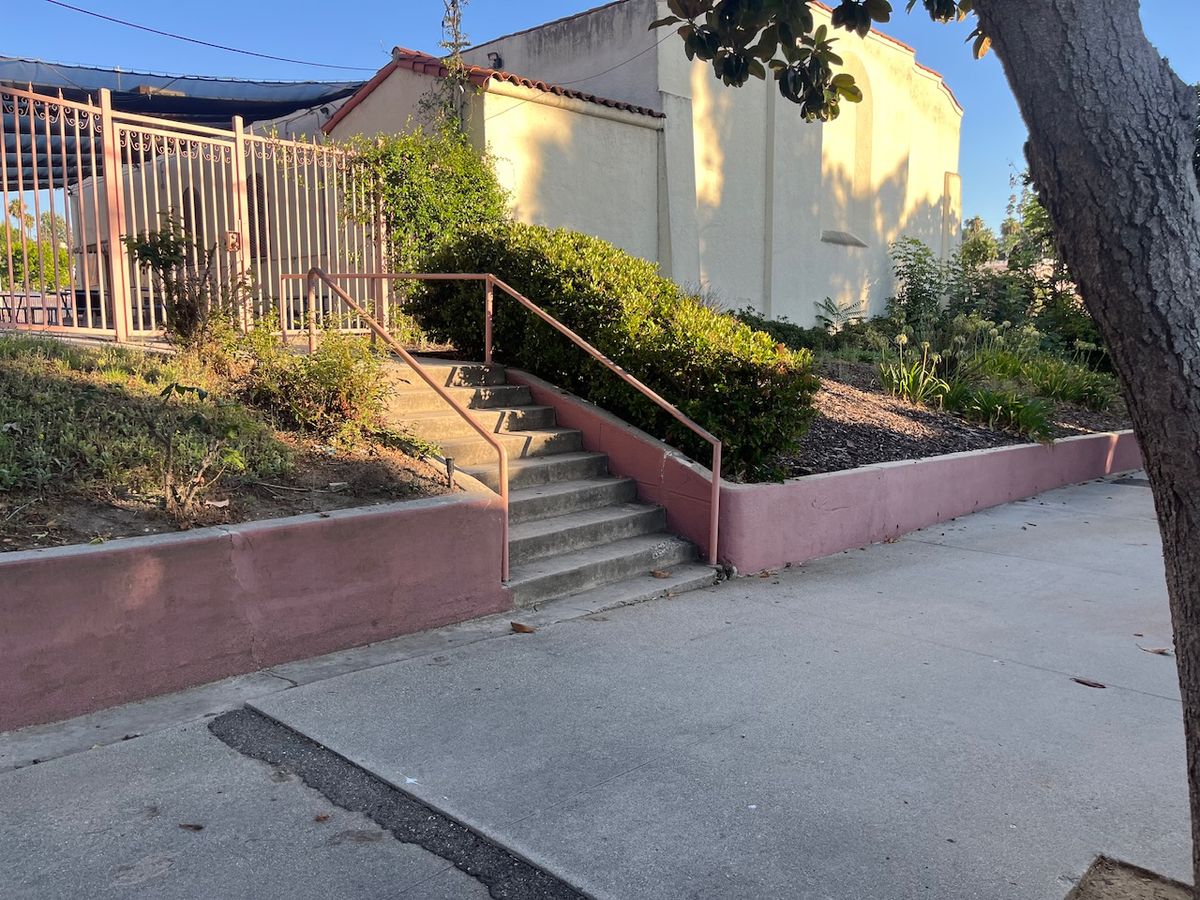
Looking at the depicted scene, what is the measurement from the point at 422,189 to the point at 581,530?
5.87 meters

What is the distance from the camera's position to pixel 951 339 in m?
13.0

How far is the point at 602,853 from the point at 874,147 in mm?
17600

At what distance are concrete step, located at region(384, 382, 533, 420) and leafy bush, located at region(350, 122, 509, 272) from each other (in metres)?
3.13

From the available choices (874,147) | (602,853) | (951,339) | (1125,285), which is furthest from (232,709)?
(874,147)

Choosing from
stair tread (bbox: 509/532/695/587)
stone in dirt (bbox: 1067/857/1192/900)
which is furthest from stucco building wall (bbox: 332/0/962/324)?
stone in dirt (bbox: 1067/857/1192/900)

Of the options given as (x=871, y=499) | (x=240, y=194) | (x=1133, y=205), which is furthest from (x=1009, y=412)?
(x=1133, y=205)

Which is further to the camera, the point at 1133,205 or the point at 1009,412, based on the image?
the point at 1009,412

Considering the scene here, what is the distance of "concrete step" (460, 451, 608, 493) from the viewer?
20.7 ft

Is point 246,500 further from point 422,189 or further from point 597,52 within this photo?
point 597,52

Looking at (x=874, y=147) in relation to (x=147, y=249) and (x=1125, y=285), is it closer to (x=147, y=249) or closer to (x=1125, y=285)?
(x=147, y=249)

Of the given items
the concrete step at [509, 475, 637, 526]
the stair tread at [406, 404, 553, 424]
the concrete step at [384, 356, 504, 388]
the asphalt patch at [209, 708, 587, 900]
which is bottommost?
the asphalt patch at [209, 708, 587, 900]

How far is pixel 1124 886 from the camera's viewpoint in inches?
111

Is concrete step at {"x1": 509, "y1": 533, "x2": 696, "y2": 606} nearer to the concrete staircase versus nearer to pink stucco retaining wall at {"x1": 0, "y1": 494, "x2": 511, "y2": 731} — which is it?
the concrete staircase

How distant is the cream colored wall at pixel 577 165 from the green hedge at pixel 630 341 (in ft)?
10.6
